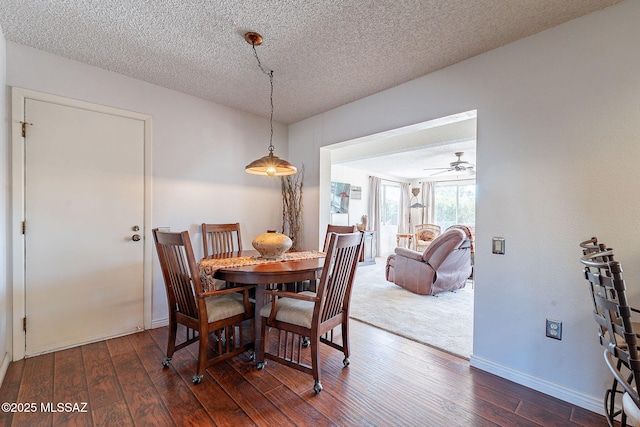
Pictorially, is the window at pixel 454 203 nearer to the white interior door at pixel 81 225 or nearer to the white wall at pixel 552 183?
the white wall at pixel 552 183

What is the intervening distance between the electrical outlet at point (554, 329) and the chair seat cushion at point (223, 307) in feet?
6.87

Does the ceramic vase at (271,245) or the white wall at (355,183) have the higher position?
the white wall at (355,183)

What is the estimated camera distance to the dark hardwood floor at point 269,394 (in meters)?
1.57

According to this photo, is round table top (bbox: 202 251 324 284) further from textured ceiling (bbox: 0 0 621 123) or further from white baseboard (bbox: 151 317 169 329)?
textured ceiling (bbox: 0 0 621 123)

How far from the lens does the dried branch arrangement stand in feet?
12.6

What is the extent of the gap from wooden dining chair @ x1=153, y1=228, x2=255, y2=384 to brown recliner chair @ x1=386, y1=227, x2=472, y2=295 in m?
2.71

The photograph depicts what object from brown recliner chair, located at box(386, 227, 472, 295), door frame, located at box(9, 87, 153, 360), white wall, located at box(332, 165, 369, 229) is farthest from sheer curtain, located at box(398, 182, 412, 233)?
door frame, located at box(9, 87, 153, 360)

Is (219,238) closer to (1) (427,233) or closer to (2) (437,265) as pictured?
(2) (437,265)

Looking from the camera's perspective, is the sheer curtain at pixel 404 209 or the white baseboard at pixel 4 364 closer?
the white baseboard at pixel 4 364

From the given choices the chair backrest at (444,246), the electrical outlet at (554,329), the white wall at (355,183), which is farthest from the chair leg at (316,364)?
the white wall at (355,183)

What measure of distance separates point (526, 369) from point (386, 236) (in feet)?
20.3

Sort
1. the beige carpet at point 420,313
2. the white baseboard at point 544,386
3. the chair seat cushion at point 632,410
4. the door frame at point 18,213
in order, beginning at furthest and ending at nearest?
1. the beige carpet at point 420,313
2. the door frame at point 18,213
3. the white baseboard at point 544,386
4. the chair seat cushion at point 632,410

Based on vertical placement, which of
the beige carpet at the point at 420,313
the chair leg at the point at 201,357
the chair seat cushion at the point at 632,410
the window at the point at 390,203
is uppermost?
the window at the point at 390,203

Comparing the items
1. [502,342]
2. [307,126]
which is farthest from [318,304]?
[307,126]
